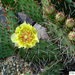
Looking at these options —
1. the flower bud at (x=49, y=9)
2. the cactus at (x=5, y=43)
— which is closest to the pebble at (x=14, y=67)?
the cactus at (x=5, y=43)

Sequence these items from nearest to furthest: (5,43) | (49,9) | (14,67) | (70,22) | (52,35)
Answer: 1. (70,22)
2. (49,9)
3. (5,43)
4. (52,35)
5. (14,67)

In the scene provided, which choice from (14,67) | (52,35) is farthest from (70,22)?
(14,67)

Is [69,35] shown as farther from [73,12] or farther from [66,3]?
[73,12]

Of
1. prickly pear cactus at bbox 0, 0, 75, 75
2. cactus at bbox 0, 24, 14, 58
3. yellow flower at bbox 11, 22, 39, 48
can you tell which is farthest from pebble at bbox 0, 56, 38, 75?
yellow flower at bbox 11, 22, 39, 48

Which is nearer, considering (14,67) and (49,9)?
(49,9)

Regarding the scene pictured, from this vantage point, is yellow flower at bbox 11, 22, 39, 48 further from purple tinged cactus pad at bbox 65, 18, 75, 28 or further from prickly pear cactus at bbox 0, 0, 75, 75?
purple tinged cactus pad at bbox 65, 18, 75, 28

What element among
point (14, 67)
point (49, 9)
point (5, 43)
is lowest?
point (14, 67)

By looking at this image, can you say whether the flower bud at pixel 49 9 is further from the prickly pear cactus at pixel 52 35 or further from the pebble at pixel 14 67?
the pebble at pixel 14 67

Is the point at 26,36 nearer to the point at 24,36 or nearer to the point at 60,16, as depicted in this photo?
the point at 24,36
